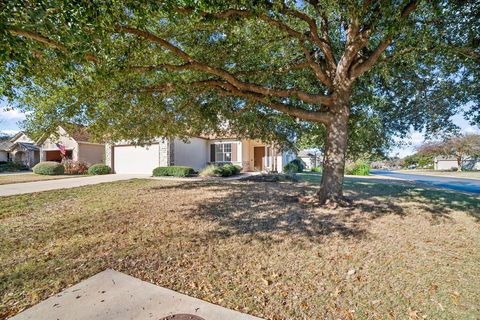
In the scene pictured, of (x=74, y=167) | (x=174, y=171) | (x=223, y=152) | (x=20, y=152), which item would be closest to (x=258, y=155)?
(x=223, y=152)

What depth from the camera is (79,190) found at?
32.6 ft

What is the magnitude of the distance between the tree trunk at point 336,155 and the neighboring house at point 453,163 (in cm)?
4258

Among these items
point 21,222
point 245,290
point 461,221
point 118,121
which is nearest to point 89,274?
point 245,290

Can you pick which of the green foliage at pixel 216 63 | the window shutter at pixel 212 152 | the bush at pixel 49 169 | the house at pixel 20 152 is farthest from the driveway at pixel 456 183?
the house at pixel 20 152

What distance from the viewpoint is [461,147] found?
34406 millimetres

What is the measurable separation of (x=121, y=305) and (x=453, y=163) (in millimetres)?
52674

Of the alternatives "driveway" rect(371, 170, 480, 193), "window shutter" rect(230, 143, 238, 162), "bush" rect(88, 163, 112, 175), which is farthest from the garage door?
"driveway" rect(371, 170, 480, 193)

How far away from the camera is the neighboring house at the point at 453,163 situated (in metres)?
35.4

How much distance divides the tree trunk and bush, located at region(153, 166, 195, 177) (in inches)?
407

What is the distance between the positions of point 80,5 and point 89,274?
12.2 feet

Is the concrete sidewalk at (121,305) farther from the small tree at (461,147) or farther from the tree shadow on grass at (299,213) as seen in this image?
the small tree at (461,147)

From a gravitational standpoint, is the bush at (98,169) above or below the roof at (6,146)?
below

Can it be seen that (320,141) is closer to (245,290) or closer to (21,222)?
(245,290)

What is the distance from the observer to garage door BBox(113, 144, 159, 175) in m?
17.8
